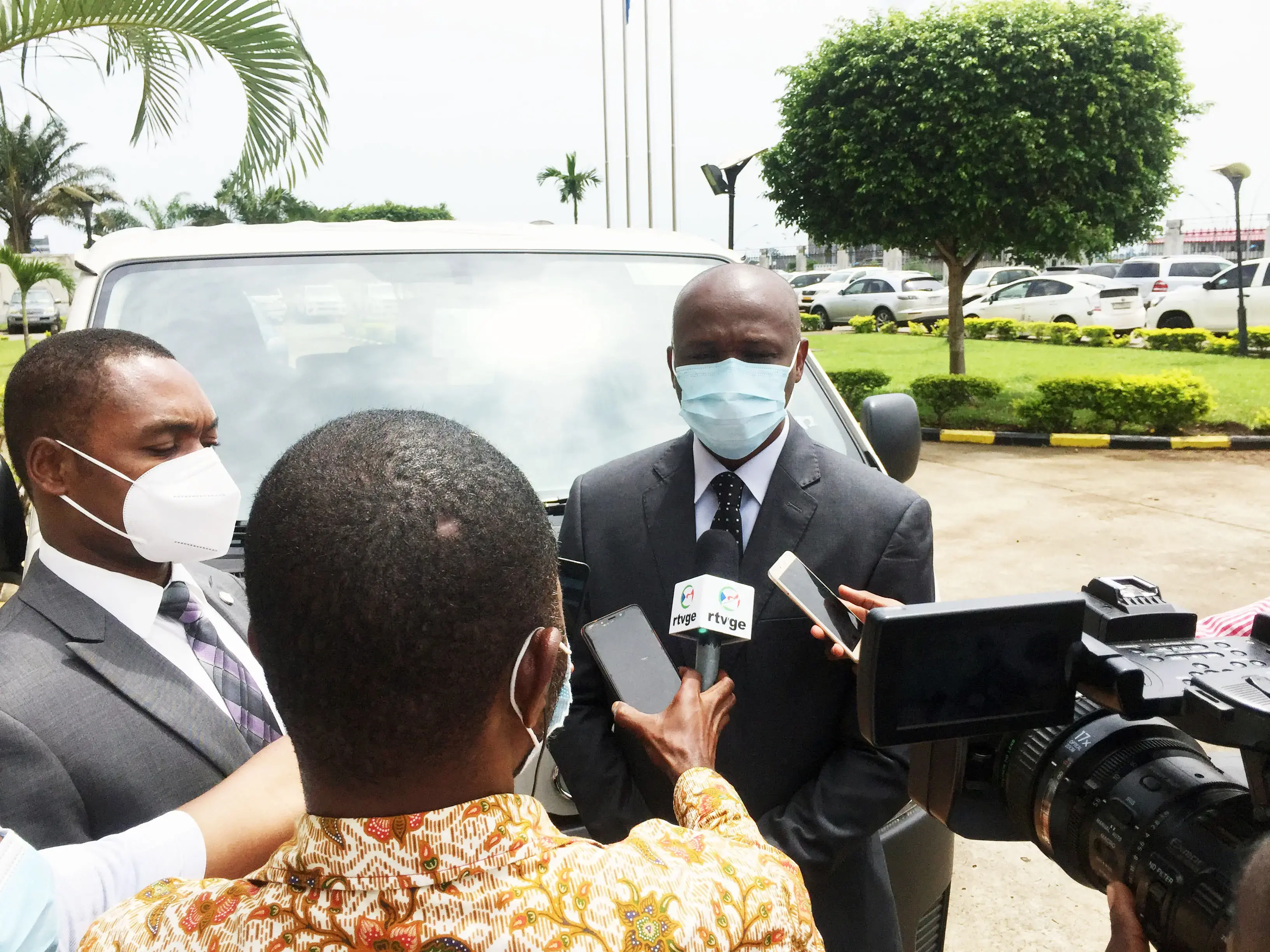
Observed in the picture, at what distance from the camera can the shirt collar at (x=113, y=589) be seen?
1.62 metres

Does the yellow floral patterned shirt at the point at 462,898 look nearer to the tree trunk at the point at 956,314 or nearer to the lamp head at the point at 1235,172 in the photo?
the tree trunk at the point at 956,314

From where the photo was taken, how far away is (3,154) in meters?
4.84

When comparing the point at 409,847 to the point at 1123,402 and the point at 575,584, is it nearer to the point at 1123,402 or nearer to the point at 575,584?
the point at 575,584

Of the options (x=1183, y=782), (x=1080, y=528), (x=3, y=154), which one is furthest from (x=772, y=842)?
(x=1080, y=528)

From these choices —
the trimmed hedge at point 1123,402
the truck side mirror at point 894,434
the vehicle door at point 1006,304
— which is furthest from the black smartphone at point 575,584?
the vehicle door at point 1006,304

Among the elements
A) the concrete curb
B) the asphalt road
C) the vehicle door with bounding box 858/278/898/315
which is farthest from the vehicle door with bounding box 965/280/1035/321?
the asphalt road

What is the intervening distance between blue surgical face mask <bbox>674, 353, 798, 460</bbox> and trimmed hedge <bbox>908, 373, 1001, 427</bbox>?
1029 centimetres

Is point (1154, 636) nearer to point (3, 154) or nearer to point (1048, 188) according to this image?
point (3, 154)

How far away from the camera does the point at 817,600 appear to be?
1671 millimetres

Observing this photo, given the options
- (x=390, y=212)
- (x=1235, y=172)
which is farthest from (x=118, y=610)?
(x=390, y=212)

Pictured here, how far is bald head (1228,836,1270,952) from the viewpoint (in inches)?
33.1

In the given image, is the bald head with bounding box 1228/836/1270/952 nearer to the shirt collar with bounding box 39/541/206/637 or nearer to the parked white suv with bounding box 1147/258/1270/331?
the shirt collar with bounding box 39/541/206/637

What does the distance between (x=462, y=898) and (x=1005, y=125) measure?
1182 centimetres

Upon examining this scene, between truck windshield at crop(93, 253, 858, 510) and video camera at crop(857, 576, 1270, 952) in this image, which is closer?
video camera at crop(857, 576, 1270, 952)
